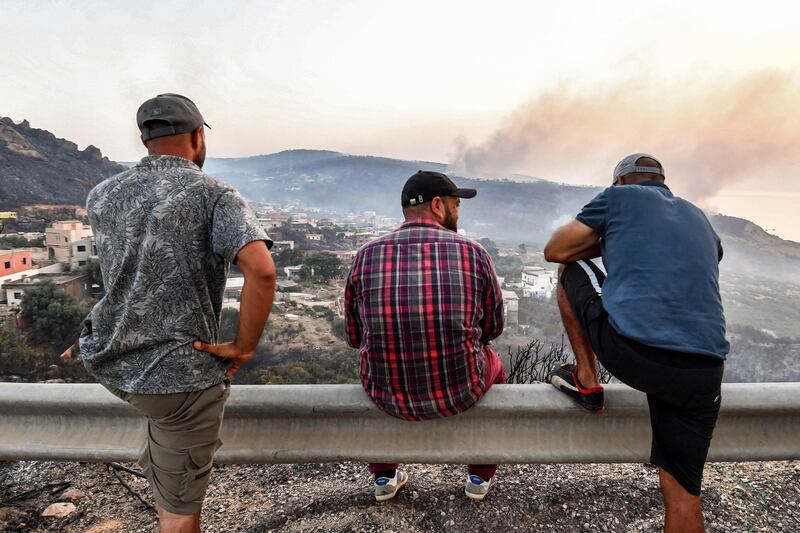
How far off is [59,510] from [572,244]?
92.6 inches

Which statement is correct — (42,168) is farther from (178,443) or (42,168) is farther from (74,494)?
(178,443)

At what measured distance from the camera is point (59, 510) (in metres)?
1.79

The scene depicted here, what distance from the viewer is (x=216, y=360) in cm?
141

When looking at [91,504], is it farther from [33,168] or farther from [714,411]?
[33,168]

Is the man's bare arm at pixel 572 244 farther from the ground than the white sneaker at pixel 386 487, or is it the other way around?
the man's bare arm at pixel 572 244

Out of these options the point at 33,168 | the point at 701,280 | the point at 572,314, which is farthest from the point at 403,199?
the point at 33,168

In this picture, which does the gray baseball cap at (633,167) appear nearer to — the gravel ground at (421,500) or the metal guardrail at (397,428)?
the metal guardrail at (397,428)

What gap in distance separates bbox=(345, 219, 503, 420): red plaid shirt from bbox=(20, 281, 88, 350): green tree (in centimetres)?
1285

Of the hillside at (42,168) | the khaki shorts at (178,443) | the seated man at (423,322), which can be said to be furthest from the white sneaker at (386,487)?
the hillside at (42,168)

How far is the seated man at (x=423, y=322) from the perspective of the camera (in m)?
1.62

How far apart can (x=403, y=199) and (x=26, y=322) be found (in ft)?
54.3

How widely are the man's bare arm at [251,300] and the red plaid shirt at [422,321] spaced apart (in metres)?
0.44

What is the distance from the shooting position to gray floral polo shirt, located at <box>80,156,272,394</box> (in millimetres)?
1290

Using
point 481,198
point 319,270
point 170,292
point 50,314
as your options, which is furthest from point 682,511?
point 481,198
